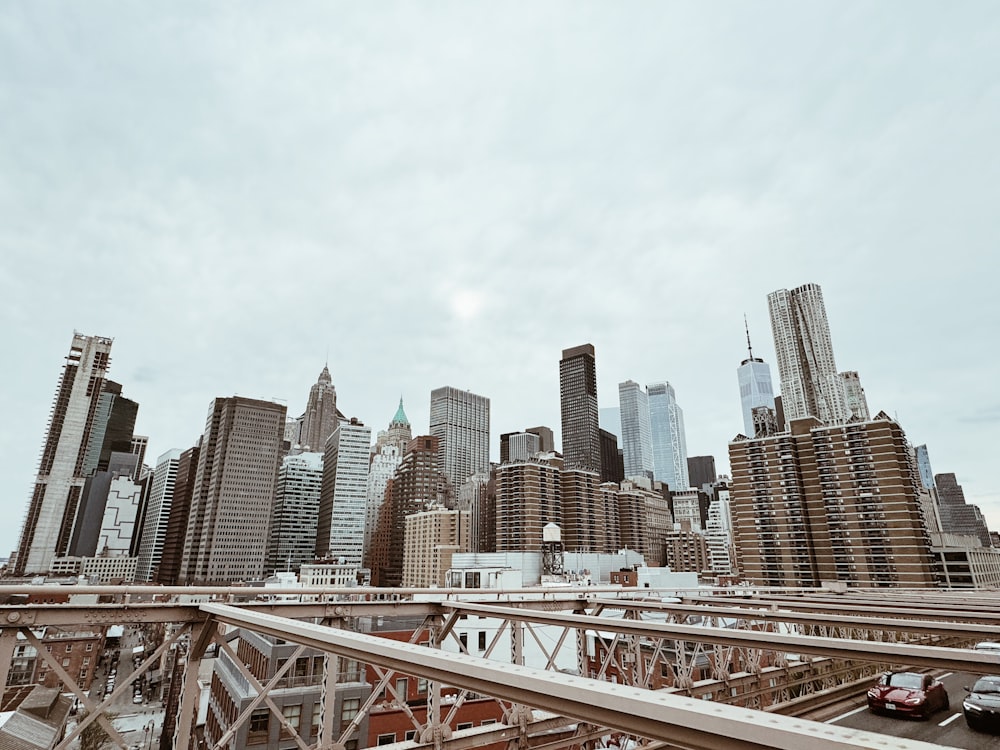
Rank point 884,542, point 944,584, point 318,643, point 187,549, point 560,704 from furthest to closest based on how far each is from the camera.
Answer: point 187,549 → point 944,584 → point 884,542 → point 318,643 → point 560,704

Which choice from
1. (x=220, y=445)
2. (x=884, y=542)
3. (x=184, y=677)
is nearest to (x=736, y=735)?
(x=184, y=677)

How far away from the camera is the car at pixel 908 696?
39.7 ft

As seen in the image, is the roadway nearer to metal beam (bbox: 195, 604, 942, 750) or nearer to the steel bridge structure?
the steel bridge structure

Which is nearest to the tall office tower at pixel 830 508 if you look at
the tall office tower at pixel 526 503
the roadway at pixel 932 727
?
the tall office tower at pixel 526 503

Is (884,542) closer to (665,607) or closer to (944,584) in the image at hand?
(944,584)

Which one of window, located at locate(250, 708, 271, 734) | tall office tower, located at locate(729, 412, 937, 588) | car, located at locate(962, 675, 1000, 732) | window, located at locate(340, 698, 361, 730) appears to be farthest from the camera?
tall office tower, located at locate(729, 412, 937, 588)

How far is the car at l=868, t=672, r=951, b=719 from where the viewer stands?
39.7ft

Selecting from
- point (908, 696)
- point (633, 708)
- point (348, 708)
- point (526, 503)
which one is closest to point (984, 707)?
point (908, 696)

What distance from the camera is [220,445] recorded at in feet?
603

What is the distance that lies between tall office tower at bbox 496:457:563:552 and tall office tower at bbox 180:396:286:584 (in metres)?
87.0

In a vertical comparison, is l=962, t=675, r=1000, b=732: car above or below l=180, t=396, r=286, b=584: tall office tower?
below

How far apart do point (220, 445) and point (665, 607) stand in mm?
199343

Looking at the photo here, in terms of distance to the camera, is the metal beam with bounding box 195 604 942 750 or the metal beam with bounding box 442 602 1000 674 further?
the metal beam with bounding box 442 602 1000 674

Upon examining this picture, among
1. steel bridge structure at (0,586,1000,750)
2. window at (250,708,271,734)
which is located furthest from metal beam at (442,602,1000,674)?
window at (250,708,271,734)
